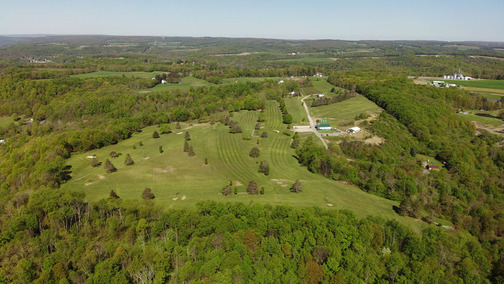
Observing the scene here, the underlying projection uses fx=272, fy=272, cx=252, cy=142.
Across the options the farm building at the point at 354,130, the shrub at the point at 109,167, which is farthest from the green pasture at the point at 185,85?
the farm building at the point at 354,130

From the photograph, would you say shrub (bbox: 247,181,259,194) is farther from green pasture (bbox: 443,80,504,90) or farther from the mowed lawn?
green pasture (bbox: 443,80,504,90)

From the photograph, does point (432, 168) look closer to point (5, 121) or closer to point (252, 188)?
point (252, 188)

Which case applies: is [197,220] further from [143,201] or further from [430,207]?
[430,207]

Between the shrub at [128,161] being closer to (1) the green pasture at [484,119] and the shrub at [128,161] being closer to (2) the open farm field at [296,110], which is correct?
(2) the open farm field at [296,110]

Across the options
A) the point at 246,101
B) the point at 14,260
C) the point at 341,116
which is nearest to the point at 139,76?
the point at 246,101

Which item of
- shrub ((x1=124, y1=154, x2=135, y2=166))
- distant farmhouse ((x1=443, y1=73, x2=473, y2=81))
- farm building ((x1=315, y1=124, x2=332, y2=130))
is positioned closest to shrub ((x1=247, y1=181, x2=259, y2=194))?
shrub ((x1=124, y1=154, x2=135, y2=166))
